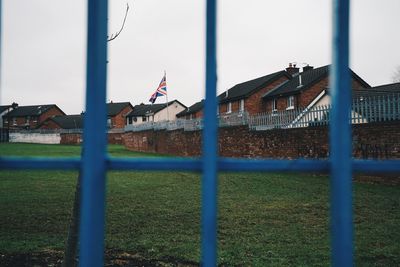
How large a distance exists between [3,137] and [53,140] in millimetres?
6320

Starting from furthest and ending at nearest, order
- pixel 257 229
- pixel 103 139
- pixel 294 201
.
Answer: pixel 294 201
pixel 257 229
pixel 103 139

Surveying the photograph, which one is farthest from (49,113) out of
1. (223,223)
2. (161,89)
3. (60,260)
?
(60,260)

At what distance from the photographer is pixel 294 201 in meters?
7.33

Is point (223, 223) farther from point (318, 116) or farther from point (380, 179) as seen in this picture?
point (318, 116)

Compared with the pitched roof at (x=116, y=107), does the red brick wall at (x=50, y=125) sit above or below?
below

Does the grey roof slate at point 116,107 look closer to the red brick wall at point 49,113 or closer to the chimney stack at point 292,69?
the red brick wall at point 49,113

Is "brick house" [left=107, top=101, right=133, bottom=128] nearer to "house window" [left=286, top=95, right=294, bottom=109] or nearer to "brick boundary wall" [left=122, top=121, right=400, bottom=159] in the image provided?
"house window" [left=286, top=95, right=294, bottom=109]

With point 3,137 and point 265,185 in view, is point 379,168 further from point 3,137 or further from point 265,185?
point 3,137

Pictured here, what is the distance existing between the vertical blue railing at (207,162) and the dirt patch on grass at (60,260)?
2758 mm

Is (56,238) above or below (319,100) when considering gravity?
below

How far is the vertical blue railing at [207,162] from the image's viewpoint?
3.32 ft

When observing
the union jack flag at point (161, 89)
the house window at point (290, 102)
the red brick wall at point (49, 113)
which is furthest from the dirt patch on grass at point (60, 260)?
the red brick wall at point (49, 113)

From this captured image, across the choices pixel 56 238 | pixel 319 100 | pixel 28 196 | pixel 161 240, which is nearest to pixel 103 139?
pixel 161 240

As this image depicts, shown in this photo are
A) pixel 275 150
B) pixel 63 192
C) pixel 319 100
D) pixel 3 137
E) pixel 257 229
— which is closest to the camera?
pixel 257 229
